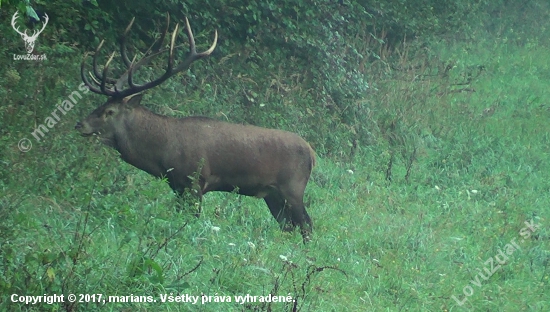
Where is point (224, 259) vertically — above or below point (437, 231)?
above

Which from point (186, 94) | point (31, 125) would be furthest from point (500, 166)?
point (31, 125)

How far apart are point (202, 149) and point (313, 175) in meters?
2.74

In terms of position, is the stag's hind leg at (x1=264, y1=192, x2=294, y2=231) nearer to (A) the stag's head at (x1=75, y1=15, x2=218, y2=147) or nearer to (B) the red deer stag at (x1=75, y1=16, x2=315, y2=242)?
(B) the red deer stag at (x1=75, y1=16, x2=315, y2=242)

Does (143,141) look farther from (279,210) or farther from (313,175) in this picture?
(313,175)

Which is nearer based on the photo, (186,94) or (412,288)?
(412,288)

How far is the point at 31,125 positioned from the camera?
379 inches

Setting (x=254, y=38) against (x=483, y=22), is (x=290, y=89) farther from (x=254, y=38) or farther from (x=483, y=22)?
(x=483, y=22)

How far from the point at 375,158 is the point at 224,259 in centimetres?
596

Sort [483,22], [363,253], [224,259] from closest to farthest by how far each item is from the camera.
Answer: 1. [224,259]
2. [363,253]
3. [483,22]

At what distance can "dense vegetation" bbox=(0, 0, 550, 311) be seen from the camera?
22.5 ft

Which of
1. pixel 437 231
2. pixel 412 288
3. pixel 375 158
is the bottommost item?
pixel 375 158

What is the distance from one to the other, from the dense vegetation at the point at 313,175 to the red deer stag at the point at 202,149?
0.93ft

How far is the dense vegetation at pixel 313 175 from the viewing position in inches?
270

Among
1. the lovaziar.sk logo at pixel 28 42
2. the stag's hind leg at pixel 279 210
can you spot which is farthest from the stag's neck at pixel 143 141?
the lovaziar.sk logo at pixel 28 42
